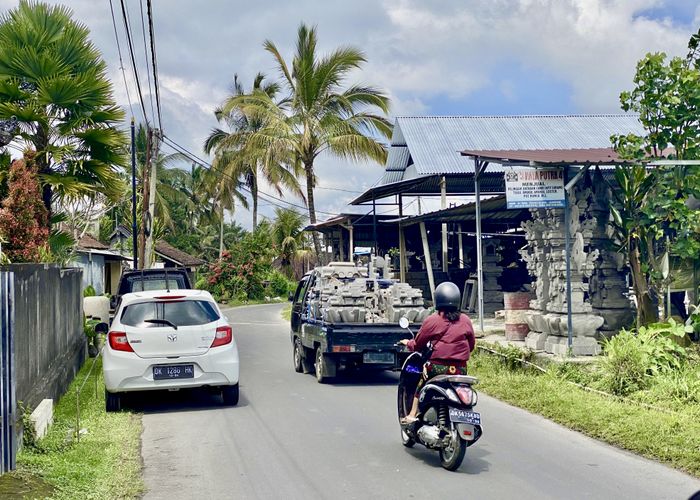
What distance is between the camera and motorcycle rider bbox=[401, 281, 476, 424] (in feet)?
24.6

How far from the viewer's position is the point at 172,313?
10.6 m

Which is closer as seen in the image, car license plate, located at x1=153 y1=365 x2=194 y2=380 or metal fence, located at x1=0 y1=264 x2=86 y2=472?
metal fence, located at x1=0 y1=264 x2=86 y2=472

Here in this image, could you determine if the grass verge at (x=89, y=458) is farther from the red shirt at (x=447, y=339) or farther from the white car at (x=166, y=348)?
the red shirt at (x=447, y=339)

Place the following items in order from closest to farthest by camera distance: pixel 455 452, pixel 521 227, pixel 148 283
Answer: pixel 455 452 < pixel 148 283 < pixel 521 227

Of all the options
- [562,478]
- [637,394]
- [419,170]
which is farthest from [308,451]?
[419,170]

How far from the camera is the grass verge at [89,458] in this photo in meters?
6.56

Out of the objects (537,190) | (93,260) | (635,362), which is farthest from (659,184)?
(93,260)

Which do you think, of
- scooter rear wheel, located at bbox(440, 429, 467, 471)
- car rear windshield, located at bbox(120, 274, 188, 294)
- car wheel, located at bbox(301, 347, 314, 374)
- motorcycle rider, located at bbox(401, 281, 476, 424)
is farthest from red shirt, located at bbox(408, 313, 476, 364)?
car rear windshield, located at bbox(120, 274, 188, 294)

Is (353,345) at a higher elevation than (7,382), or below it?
below

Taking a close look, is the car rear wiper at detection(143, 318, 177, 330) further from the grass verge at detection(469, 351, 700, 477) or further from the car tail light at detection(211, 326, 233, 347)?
the grass verge at detection(469, 351, 700, 477)

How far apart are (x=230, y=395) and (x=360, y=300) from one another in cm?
311

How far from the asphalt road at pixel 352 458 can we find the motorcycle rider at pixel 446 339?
2.98ft

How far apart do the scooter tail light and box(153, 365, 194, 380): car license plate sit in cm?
434

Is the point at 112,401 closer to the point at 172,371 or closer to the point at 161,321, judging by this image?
the point at 172,371
